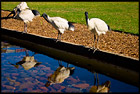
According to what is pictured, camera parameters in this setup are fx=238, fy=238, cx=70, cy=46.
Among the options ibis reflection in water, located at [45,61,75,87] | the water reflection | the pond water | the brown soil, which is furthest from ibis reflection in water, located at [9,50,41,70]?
the water reflection

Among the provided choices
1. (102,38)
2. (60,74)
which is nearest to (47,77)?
(60,74)

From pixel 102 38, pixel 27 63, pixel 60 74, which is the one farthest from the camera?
pixel 102 38

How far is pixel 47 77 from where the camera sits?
7352 mm

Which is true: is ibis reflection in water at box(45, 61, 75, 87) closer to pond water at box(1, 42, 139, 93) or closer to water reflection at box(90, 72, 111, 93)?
pond water at box(1, 42, 139, 93)

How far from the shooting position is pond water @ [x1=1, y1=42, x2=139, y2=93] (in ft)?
21.6

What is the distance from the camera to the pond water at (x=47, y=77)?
21.6 ft

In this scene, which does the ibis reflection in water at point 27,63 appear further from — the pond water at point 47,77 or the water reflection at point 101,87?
the water reflection at point 101,87

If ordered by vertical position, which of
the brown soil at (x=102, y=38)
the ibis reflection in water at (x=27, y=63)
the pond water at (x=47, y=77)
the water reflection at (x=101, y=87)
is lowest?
the water reflection at (x=101, y=87)

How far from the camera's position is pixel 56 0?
94.0 feet

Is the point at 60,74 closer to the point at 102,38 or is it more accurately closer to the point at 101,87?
the point at 101,87

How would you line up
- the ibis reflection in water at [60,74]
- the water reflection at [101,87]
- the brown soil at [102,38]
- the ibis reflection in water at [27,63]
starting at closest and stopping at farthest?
the water reflection at [101,87] < the ibis reflection in water at [60,74] < the ibis reflection in water at [27,63] < the brown soil at [102,38]

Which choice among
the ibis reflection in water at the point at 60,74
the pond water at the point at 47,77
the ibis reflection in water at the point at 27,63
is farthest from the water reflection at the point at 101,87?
the ibis reflection in water at the point at 27,63

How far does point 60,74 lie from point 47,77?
0.51 metres

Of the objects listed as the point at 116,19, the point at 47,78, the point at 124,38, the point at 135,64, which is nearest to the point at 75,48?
the point at 47,78
